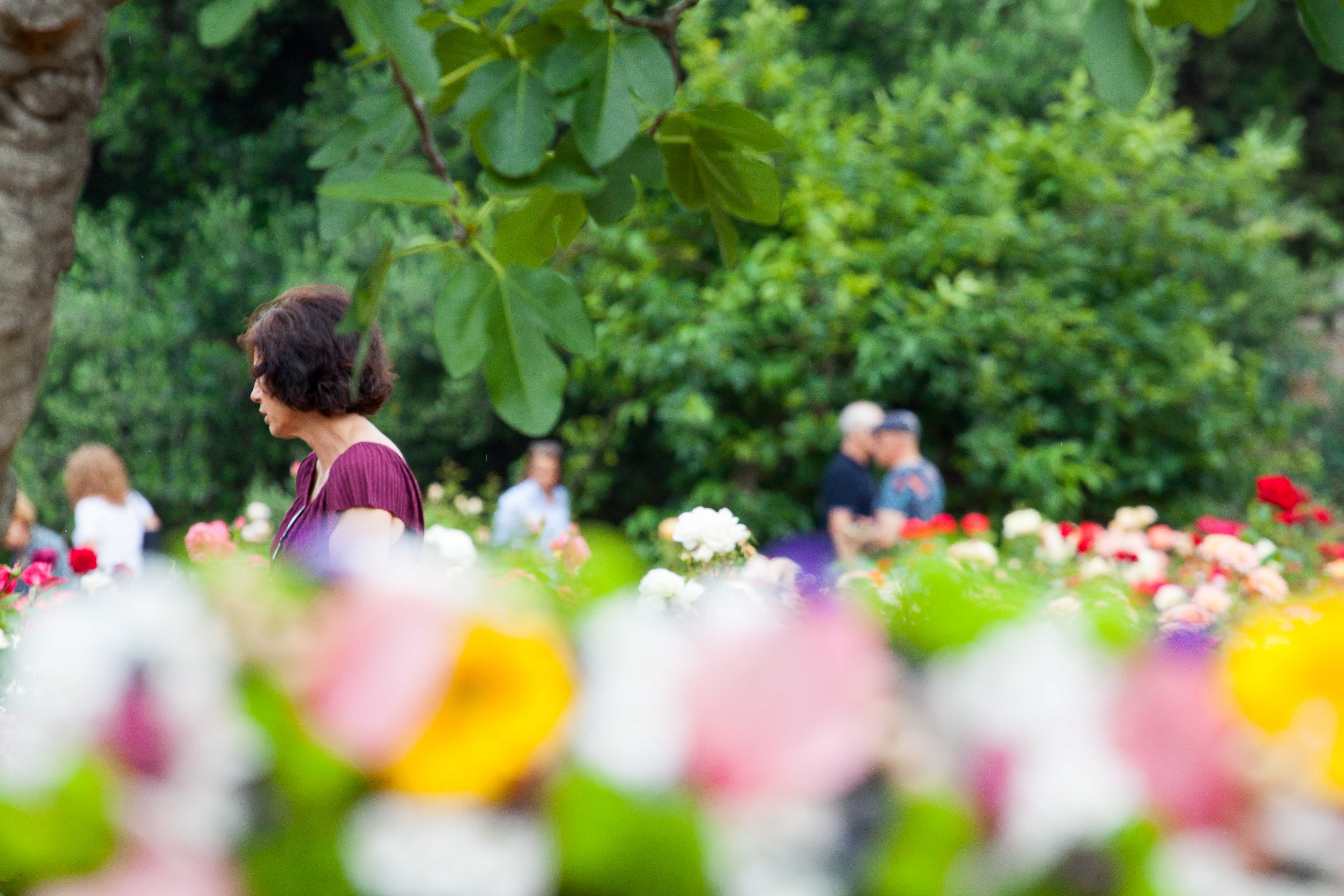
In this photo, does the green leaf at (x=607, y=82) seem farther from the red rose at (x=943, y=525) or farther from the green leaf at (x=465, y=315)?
the red rose at (x=943, y=525)

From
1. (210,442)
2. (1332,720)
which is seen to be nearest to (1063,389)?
(210,442)

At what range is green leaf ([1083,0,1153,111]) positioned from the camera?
1142 millimetres

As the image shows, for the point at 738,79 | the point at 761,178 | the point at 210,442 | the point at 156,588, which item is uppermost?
the point at 156,588

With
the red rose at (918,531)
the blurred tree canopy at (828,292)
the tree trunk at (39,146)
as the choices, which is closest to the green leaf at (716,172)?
the tree trunk at (39,146)

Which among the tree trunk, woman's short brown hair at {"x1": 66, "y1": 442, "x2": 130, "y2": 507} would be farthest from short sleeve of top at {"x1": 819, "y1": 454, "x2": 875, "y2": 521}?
the tree trunk

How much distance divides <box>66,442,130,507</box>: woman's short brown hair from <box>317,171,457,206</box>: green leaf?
5036 mm

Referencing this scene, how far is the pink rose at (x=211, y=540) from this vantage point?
268 cm

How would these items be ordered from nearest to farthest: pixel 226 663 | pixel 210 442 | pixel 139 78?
pixel 226 663
pixel 210 442
pixel 139 78

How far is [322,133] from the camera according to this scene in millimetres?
9391

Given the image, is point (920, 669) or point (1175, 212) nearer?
point (920, 669)

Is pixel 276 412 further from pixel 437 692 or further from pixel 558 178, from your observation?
pixel 437 692

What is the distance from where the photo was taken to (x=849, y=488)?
5.81 meters

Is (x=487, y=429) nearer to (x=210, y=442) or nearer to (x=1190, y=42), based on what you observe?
(x=210, y=442)

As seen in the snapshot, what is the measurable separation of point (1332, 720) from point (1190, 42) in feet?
40.0
